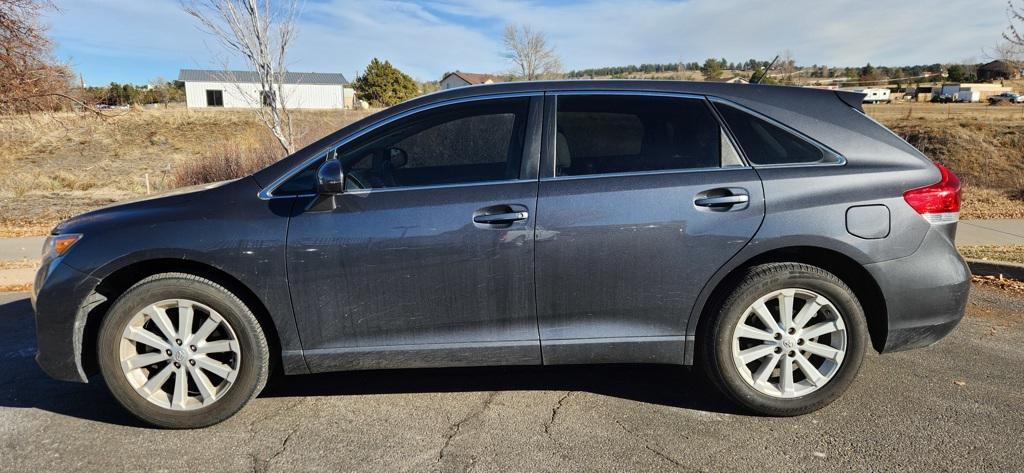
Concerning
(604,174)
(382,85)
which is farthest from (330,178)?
(382,85)

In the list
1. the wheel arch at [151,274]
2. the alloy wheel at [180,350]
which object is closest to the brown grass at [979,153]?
the wheel arch at [151,274]

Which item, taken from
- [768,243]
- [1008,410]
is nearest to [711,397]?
[768,243]

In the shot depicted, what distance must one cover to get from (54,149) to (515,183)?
3144cm

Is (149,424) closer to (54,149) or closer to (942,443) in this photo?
(942,443)

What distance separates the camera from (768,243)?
3215 millimetres

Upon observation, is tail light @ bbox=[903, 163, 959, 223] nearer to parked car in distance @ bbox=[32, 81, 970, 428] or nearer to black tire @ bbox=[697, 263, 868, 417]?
parked car in distance @ bbox=[32, 81, 970, 428]

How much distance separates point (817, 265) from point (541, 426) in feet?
5.46

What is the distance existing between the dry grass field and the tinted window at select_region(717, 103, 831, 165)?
26.8 feet

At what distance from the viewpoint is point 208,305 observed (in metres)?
3.22

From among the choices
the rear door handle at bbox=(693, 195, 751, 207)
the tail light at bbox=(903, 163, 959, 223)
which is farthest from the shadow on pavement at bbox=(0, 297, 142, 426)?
the tail light at bbox=(903, 163, 959, 223)

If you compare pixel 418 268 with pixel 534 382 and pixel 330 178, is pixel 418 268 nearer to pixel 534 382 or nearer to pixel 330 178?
pixel 330 178

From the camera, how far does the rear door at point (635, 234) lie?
10.5 feet

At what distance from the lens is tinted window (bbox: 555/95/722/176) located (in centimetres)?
336

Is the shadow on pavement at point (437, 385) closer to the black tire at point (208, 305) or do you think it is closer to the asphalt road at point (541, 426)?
the asphalt road at point (541, 426)
